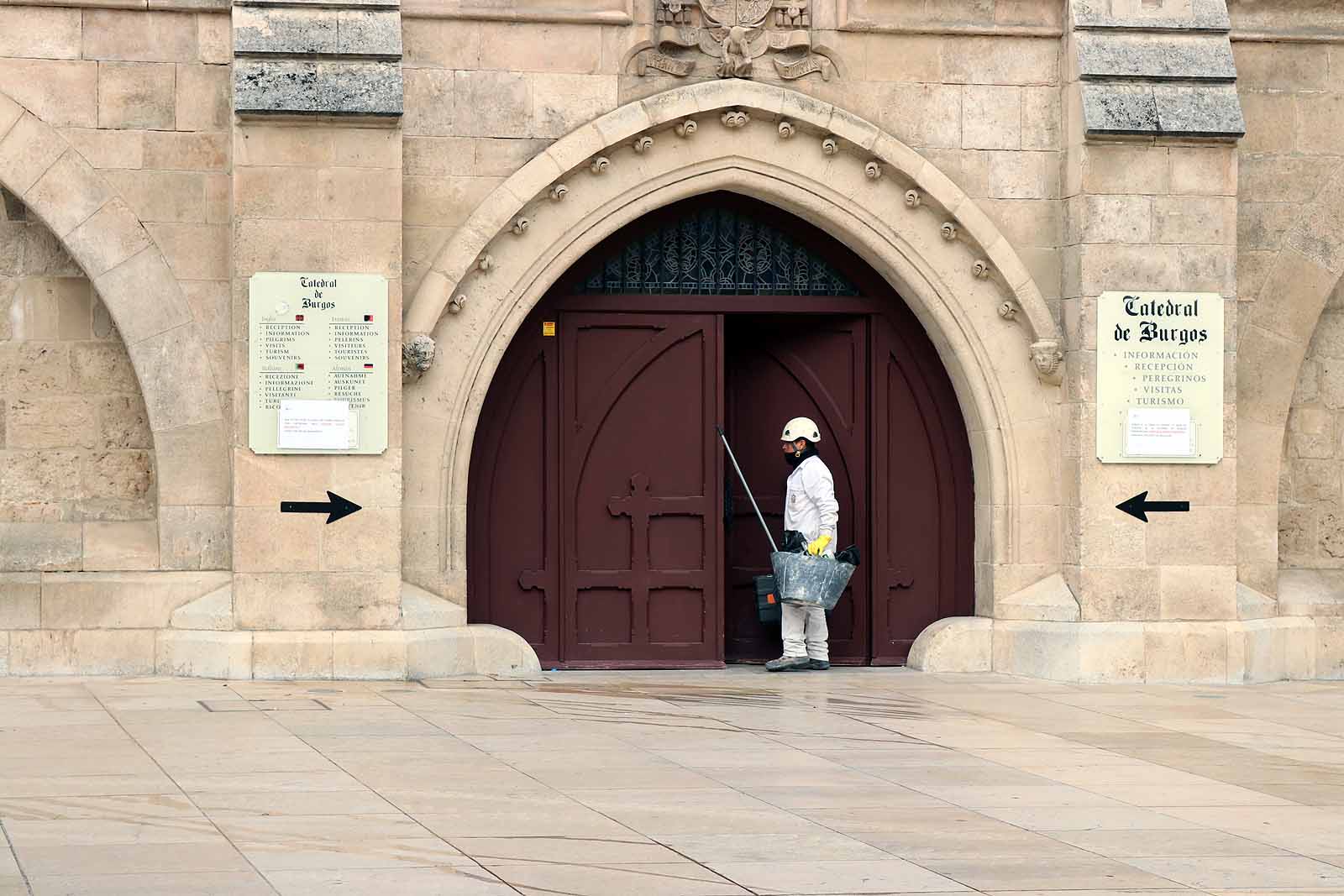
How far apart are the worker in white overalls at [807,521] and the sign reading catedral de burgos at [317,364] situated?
262 centimetres

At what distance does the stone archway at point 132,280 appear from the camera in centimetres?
1139

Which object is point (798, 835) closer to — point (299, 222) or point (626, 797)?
point (626, 797)

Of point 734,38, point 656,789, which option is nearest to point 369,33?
point 734,38

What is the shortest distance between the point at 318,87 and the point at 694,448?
10.6ft

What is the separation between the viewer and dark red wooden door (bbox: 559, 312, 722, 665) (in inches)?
493

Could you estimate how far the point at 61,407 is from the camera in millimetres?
11766

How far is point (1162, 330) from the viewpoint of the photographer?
12.1 m

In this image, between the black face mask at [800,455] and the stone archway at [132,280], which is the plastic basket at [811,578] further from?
the stone archway at [132,280]

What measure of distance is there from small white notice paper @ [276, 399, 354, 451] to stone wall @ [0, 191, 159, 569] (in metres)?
1.07

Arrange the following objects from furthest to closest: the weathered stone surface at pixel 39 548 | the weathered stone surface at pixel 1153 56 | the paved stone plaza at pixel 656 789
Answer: the weathered stone surface at pixel 1153 56 < the weathered stone surface at pixel 39 548 < the paved stone plaza at pixel 656 789

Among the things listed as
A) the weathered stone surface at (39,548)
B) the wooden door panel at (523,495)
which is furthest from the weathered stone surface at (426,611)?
the weathered stone surface at (39,548)

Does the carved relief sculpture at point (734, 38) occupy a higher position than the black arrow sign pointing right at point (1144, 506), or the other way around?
the carved relief sculpture at point (734, 38)

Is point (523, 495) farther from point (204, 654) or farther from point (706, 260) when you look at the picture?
point (204, 654)

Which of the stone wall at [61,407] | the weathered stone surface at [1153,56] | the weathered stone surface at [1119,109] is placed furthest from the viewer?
the weathered stone surface at [1153,56]
